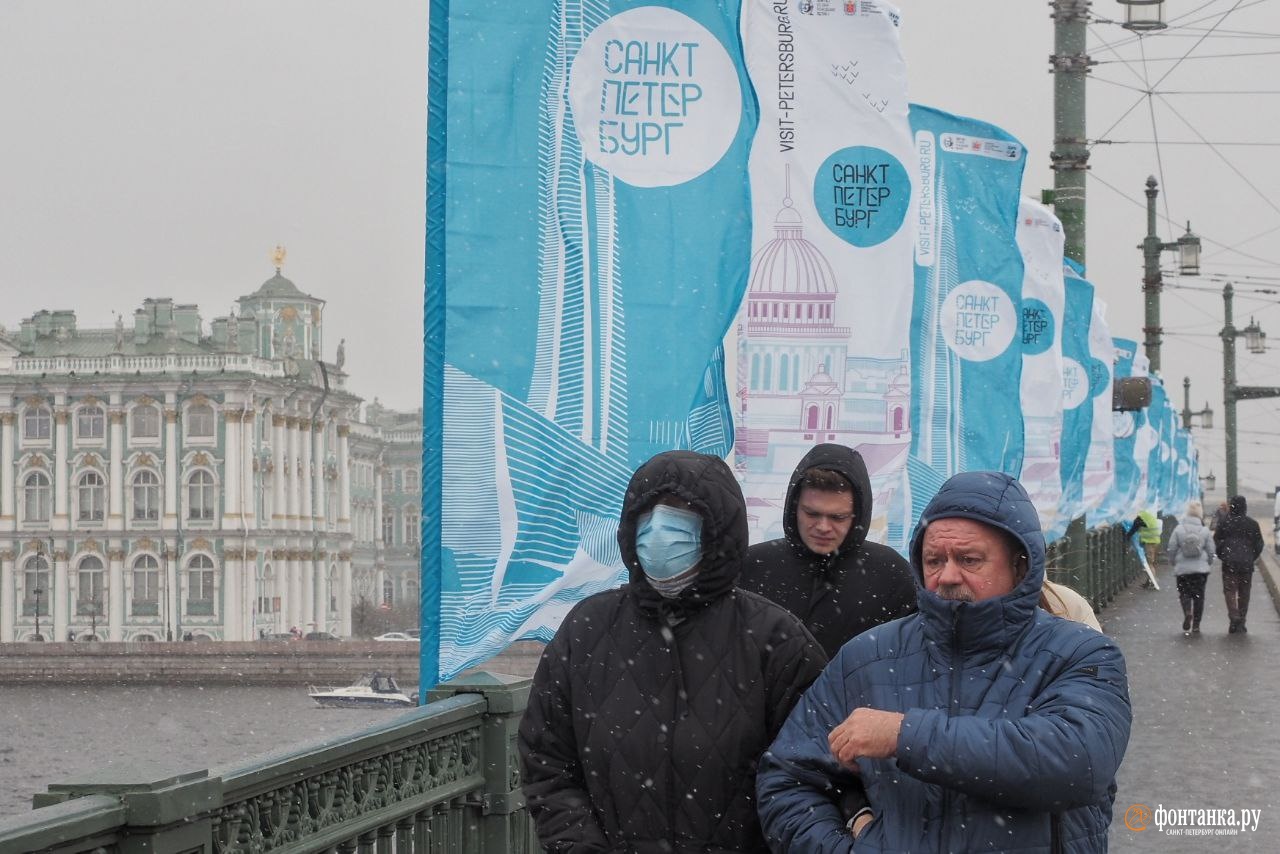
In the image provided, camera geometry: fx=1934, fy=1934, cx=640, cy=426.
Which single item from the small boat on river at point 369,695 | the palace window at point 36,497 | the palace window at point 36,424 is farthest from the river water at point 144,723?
the palace window at point 36,424

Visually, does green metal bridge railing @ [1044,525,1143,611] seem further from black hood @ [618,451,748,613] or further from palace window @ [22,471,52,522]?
palace window @ [22,471,52,522]

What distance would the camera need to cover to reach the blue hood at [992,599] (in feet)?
10.4

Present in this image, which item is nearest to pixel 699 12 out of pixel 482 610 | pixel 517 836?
pixel 482 610

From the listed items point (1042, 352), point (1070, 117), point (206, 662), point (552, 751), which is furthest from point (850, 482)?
point (206, 662)

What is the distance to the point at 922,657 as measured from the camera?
3.24m

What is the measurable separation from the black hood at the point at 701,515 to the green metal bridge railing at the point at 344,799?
93cm

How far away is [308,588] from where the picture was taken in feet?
425

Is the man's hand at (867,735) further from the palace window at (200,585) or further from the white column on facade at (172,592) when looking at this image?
the palace window at (200,585)

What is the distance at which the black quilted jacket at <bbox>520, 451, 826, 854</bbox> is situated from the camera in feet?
12.1

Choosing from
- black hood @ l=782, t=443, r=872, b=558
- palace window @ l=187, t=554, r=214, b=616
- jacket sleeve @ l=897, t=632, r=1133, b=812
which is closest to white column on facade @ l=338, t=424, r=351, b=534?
palace window @ l=187, t=554, r=214, b=616

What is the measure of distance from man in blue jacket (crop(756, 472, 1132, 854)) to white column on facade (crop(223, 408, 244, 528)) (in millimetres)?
124141

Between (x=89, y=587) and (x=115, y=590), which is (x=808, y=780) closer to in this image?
(x=115, y=590)

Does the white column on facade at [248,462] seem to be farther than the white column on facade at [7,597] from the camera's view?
No

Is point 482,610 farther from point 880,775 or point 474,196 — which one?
point 880,775
